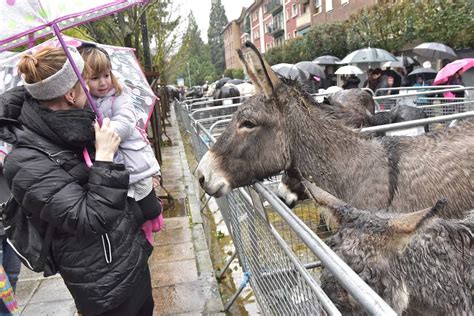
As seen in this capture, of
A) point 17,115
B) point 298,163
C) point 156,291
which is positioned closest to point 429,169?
point 298,163

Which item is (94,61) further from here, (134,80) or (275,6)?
(275,6)

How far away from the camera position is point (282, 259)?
2.18m

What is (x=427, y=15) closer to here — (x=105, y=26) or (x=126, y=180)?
(x=105, y=26)

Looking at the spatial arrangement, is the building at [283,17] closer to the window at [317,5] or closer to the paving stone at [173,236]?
the window at [317,5]

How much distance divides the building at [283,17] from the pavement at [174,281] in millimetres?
8640

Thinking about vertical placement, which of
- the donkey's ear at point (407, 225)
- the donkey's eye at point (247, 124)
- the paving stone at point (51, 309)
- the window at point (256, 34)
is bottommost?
the paving stone at point (51, 309)

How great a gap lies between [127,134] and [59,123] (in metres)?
0.49

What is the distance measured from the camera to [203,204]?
21.7 ft

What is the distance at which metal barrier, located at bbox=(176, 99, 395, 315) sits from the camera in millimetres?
1200

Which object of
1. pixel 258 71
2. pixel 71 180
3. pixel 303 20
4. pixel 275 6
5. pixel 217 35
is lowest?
pixel 71 180

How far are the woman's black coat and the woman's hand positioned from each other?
0.05 meters

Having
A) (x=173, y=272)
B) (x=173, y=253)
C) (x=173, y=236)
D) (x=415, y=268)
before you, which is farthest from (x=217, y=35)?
(x=415, y=268)

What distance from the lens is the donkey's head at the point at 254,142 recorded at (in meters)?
2.51

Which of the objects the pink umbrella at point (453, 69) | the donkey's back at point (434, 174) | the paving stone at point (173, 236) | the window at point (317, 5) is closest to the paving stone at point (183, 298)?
the paving stone at point (173, 236)
